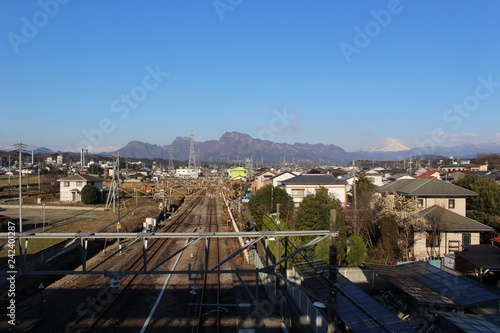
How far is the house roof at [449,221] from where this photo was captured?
44.9ft

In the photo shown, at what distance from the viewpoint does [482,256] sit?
10.7 meters

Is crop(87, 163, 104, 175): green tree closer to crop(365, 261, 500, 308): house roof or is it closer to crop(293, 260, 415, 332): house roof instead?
crop(365, 261, 500, 308): house roof

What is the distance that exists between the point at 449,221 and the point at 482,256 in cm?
365

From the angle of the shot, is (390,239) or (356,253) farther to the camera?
(390,239)

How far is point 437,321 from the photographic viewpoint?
21.8 ft

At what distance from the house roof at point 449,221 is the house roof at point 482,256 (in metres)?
2.01

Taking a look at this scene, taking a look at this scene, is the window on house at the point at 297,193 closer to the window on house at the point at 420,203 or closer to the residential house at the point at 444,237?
→ the window on house at the point at 420,203

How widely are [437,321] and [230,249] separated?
991 centimetres

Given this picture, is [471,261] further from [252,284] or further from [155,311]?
[155,311]

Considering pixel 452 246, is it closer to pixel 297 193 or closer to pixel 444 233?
pixel 444 233

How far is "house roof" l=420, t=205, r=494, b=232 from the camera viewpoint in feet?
44.9

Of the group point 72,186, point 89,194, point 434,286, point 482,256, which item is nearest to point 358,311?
point 434,286

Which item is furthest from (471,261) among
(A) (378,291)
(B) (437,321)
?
(B) (437,321)

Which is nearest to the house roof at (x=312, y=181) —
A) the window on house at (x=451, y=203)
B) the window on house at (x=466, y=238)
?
the window on house at (x=451, y=203)
